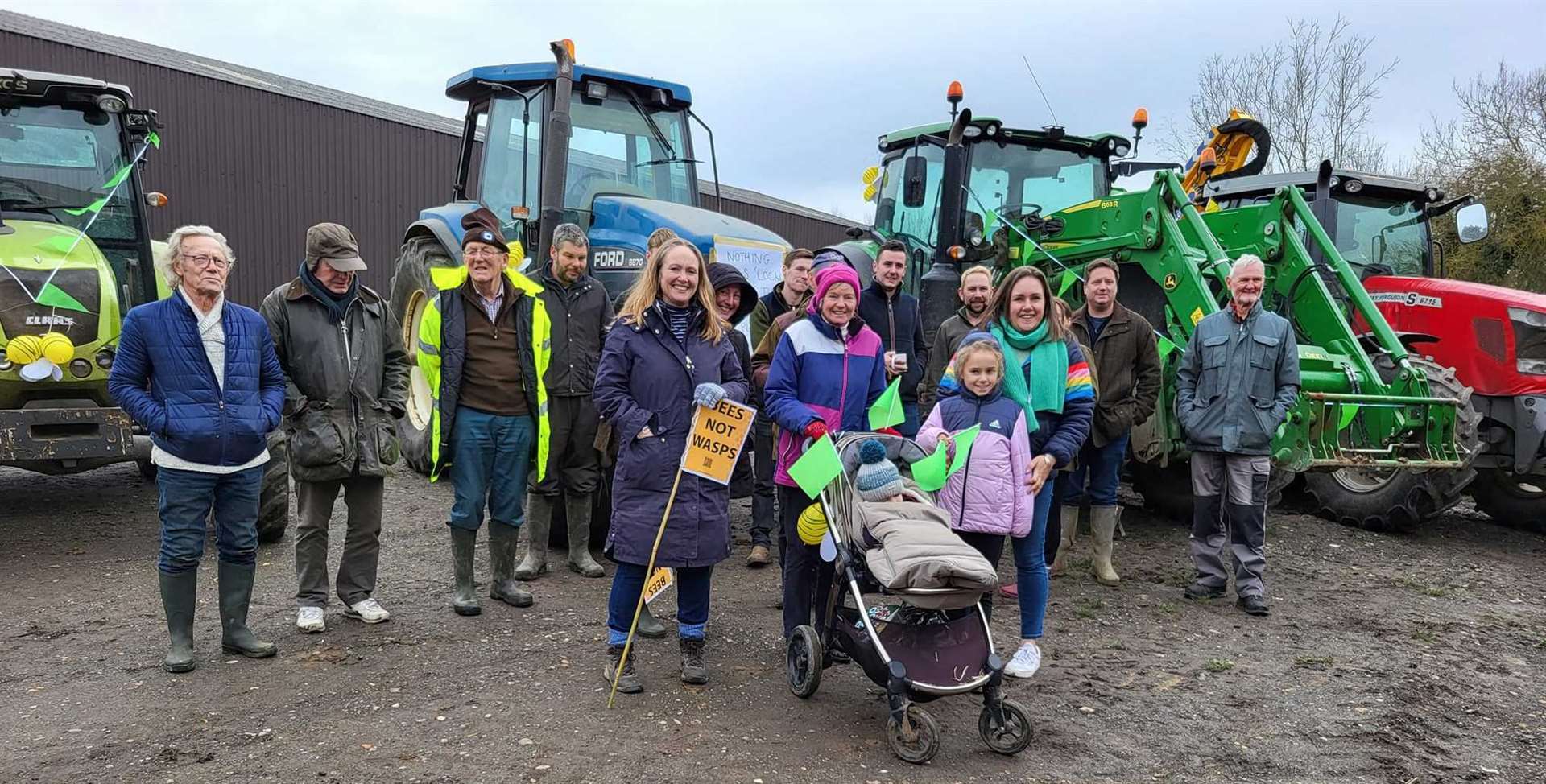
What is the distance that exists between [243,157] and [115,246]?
783 centimetres

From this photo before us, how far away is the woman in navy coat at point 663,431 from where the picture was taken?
3.97m

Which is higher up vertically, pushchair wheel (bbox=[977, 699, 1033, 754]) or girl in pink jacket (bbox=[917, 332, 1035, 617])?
girl in pink jacket (bbox=[917, 332, 1035, 617])

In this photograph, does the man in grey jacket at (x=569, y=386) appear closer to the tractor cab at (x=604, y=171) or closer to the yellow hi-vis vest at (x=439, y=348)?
the yellow hi-vis vest at (x=439, y=348)

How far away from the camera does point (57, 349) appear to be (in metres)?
5.71

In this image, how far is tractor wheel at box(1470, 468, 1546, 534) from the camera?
304 inches

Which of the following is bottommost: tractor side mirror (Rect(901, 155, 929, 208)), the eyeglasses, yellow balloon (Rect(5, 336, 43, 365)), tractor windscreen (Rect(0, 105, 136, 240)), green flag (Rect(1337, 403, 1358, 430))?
yellow balloon (Rect(5, 336, 43, 365))

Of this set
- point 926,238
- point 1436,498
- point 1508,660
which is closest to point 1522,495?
point 1436,498

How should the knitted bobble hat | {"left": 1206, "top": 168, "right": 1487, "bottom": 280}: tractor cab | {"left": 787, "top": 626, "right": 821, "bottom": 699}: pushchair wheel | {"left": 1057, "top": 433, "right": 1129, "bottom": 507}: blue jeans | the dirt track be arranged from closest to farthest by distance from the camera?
the dirt track < the knitted bobble hat < {"left": 787, "top": 626, "right": 821, "bottom": 699}: pushchair wheel < {"left": 1057, "top": 433, "right": 1129, "bottom": 507}: blue jeans < {"left": 1206, "top": 168, "right": 1487, "bottom": 280}: tractor cab

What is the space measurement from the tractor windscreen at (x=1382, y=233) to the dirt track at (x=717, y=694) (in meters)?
3.45

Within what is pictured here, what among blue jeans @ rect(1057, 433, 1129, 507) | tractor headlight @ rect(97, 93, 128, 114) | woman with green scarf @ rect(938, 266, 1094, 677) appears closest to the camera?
woman with green scarf @ rect(938, 266, 1094, 677)

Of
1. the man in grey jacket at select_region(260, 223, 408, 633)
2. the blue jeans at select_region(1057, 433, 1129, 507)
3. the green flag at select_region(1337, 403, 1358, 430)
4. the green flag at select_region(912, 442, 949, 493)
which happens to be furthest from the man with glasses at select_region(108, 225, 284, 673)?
the green flag at select_region(1337, 403, 1358, 430)

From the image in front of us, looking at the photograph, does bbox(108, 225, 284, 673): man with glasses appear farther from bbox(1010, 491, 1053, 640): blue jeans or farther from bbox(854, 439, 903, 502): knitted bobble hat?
bbox(1010, 491, 1053, 640): blue jeans

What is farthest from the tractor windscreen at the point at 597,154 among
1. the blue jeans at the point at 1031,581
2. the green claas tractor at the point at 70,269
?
the blue jeans at the point at 1031,581

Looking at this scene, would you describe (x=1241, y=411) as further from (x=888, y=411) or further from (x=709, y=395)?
(x=709, y=395)
